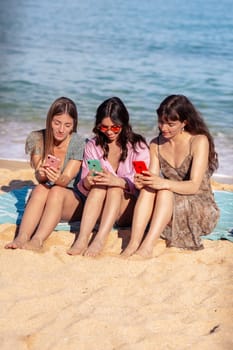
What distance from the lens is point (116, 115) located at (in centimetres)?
533

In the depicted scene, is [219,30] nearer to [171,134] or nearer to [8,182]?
[8,182]

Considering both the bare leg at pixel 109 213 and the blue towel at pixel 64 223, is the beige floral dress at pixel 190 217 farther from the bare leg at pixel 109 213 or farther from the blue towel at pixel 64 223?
the bare leg at pixel 109 213

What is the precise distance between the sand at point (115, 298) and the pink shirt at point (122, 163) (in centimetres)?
45

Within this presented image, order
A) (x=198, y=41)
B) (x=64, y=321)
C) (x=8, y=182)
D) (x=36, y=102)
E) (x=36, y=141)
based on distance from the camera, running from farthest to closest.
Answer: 1. (x=198, y=41)
2. (x=36, y=102)
3. (x=8, y=182)
4. (x=36, y=141)
5. (x=64, y=321)

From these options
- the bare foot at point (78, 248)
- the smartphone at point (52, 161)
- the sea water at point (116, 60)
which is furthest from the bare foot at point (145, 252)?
the sea water at point (116, 60)

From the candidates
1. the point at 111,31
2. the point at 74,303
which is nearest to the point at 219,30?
the point at 111,31

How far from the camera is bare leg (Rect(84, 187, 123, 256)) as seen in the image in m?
5.25

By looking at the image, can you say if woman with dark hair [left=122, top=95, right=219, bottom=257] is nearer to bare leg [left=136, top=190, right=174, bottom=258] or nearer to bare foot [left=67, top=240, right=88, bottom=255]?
bare leg [left=136, top=190, right=174, bottom=258]

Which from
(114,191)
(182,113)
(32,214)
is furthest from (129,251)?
(182,113)

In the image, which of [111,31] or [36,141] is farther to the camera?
[111,31]

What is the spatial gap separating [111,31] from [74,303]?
699 inches

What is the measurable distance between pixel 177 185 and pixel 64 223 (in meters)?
1.08

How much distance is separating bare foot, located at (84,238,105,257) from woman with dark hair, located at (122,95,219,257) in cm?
19

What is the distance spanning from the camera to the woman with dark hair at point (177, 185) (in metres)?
5.20
